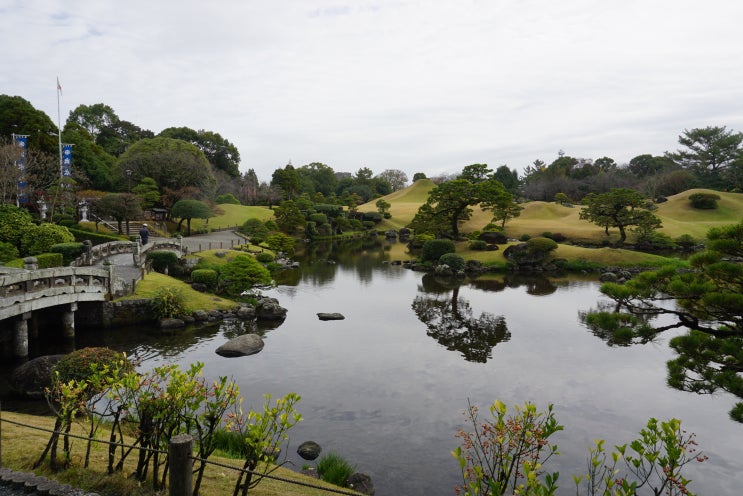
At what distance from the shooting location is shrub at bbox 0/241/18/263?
24.6m

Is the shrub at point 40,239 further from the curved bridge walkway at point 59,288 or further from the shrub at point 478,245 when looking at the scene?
the shrub at point 478,245

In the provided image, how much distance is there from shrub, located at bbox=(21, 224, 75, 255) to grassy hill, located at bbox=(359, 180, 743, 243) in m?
49.3

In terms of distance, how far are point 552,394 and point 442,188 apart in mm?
38672

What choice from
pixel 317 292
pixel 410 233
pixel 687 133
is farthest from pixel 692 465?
pixel 687 133

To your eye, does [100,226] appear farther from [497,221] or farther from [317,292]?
[497,221]

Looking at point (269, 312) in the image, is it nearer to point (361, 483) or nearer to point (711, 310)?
point (361, 483)

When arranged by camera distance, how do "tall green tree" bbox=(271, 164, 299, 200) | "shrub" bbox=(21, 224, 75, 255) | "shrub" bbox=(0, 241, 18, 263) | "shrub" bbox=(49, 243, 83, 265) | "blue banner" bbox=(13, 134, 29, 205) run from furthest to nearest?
"tall green tree" bbox=(271, 164, 299, 200), "blue banner" bbox=(13, 134, 29, 205), "shrub" bbox=(21, 224, 75, 255), "shrub" bbox=(49, 243, 83, 265), "shrub" bbox=(0, 241, 18, 263)

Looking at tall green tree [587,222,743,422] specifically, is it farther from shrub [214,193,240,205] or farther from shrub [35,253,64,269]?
shrub [214,193,240,205]

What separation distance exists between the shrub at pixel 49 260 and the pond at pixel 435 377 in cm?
790

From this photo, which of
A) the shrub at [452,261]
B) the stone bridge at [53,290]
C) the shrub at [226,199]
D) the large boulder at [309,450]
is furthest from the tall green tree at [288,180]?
the large boulder at [309,450]

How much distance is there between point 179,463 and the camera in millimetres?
4941

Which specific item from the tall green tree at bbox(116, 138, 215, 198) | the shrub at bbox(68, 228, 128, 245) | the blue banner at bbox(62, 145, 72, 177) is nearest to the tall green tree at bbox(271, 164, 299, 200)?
the tall green tree at bbox(116, 138, 215, 198)

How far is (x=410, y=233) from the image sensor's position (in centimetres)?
7256

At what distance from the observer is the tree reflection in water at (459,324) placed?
19172 mm
